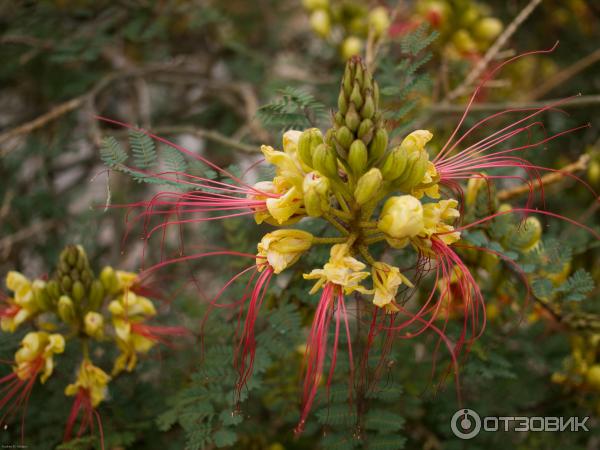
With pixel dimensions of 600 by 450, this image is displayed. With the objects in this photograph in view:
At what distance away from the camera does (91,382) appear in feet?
5.86

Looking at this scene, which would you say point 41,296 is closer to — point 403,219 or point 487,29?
point 403,219

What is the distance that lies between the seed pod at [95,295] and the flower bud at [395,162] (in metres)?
1.09

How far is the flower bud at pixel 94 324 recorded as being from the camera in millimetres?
1808

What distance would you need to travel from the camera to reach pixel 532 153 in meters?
2.17

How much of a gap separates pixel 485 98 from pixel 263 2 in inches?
59.1

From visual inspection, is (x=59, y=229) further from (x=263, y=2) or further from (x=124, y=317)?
(x=263, y=2)

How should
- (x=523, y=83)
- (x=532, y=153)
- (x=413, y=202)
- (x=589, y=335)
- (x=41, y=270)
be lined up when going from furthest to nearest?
(x=523, y=83)
(x=41, y=270)
(x=532, y=153)
(x=589, y=335)
(x=413, y=202)

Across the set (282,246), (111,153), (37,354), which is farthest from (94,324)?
(282,246)

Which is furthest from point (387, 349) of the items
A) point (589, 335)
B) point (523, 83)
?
point (523, 83)

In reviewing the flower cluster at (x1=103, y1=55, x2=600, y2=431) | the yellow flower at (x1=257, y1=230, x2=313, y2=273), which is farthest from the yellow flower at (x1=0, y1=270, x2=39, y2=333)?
the yellow flower at (x1=257, y1=230, x2=313, y2=273)

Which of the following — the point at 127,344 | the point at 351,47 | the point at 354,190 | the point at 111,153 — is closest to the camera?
the point at 354,190

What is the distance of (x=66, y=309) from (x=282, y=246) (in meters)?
0.86

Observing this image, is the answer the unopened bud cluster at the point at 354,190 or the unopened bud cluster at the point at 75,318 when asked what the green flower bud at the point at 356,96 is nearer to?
the unopened bud cluster at the point at 354,190

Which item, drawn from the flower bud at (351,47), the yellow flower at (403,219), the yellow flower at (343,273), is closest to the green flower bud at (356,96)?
the yellow flower at (403,219)
